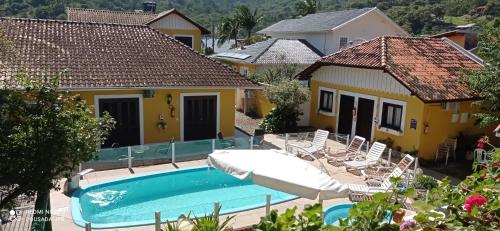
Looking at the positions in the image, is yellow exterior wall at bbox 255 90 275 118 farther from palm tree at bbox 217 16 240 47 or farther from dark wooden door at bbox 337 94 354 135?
palm tree at bbox 217 16 240 47

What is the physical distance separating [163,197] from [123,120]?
4586 millimetres

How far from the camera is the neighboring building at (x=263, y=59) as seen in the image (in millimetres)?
25438

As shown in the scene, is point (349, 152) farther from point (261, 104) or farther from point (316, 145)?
point (261, 104)

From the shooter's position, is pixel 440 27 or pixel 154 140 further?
pixel 440 27

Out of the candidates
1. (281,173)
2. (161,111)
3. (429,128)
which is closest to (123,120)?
(161,111)

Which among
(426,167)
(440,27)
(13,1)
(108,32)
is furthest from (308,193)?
(13,1)

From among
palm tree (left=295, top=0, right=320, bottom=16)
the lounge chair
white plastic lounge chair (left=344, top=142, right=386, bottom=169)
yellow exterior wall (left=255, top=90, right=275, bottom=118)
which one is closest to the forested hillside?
palm tree (left=295, top=0, right=320, bottom=16)

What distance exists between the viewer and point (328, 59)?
803 inches

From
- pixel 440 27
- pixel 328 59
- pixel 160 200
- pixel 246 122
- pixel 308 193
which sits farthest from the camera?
pixel 440 27

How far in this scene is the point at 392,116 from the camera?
58.1ft

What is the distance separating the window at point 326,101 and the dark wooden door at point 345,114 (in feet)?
2.24

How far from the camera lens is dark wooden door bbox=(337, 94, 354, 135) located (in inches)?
782

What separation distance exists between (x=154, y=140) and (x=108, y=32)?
6.05m

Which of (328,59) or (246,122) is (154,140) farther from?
(328,59)
